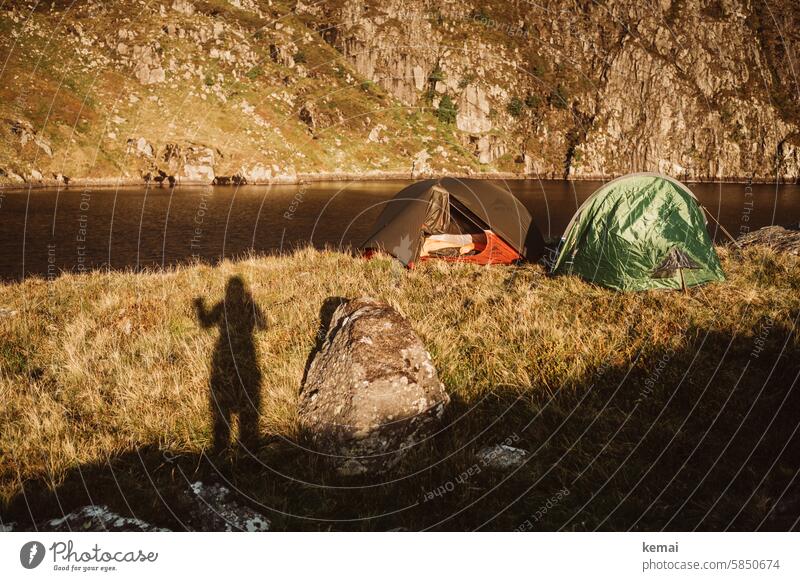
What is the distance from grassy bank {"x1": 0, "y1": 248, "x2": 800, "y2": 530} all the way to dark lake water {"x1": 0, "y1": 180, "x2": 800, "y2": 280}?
1157cm

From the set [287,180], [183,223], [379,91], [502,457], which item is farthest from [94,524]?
[379,91]

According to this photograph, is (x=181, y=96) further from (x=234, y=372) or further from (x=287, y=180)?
(x=234, y=372)

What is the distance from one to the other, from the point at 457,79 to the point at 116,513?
9806 centimetres

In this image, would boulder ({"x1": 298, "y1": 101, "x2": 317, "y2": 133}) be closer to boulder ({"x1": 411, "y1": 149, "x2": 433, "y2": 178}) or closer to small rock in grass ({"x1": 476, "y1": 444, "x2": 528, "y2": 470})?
boulder ({"x1": 411, "y1": 149, "x2": 433, "y2": 178})

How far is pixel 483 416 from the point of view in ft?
15.9

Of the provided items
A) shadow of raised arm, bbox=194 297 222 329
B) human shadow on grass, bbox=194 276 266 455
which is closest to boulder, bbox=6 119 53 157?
shadow of raised arm, bbox=194 297 222 329

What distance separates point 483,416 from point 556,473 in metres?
1.05

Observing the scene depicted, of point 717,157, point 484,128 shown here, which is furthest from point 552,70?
point 717,157

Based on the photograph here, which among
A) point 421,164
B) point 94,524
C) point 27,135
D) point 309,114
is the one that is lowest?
point 94,524

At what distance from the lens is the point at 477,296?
8281 millimetres

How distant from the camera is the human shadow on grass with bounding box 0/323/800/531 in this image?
11.5 ft

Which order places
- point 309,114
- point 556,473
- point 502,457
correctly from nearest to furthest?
point 556,473
point 502,457
point 309,114

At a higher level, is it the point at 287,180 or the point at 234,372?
the point at 287,180
